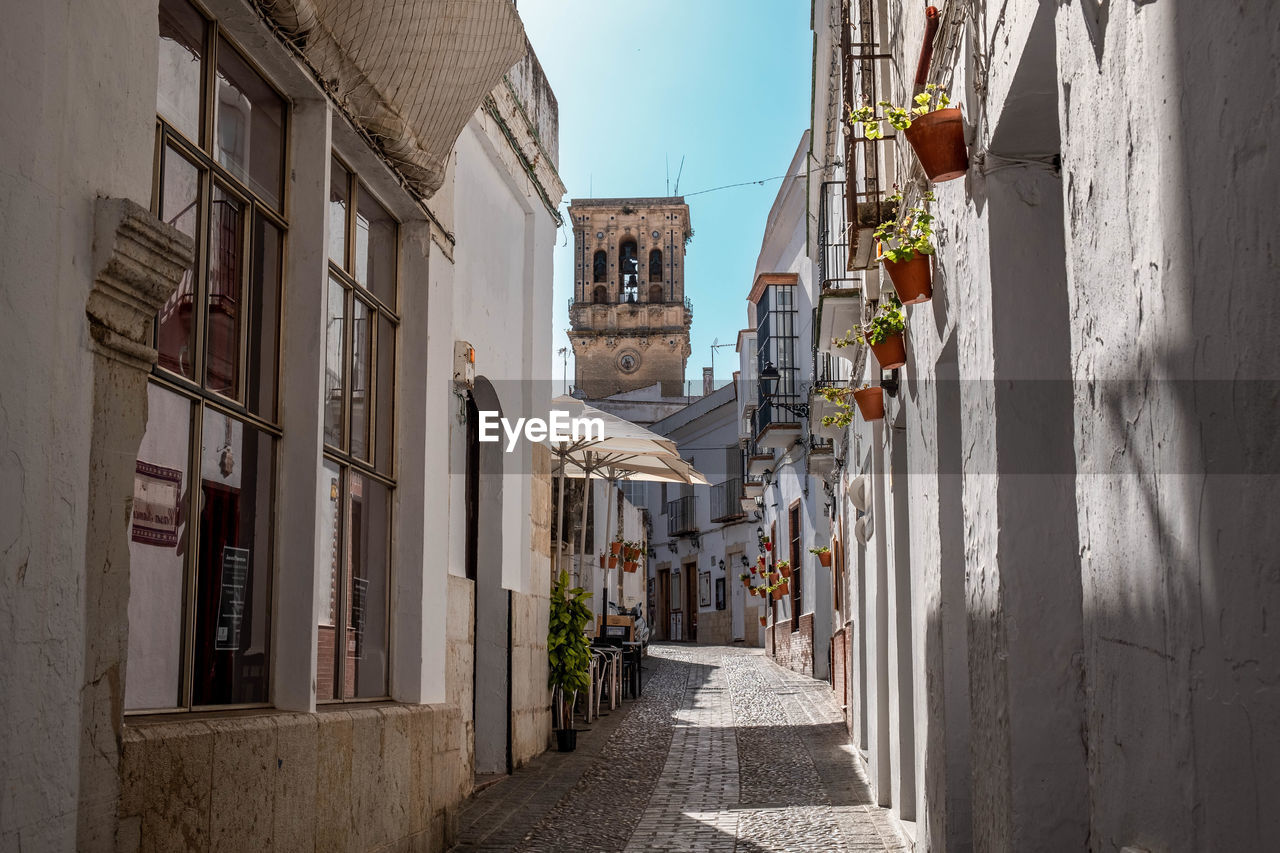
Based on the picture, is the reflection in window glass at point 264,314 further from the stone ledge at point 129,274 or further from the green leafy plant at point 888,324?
the green leafy plant at point 888,324

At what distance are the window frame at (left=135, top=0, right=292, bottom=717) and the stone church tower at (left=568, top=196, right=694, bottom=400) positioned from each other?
50.2 metres

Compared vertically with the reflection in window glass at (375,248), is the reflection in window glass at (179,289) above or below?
below

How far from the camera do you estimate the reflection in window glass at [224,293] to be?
15.3ft

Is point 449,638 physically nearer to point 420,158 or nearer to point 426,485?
point 426,485

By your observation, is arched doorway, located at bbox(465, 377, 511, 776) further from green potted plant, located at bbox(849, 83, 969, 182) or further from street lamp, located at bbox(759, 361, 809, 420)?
street lamp, located at bbox(759, 361, 809, 420)

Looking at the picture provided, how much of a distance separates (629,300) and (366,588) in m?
50.1

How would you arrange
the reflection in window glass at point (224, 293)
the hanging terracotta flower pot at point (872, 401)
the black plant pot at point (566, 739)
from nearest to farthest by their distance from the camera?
the reflection in window glass at point (224, 293)
the hanging terracotta flower pot at point (872, 401)
the black plant pot at point (566, 739)

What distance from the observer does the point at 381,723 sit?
6031 millimetres

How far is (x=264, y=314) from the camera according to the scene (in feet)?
17.1

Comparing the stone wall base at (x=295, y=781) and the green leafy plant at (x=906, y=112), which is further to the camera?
the green leafy plant at (x=906, y=112)

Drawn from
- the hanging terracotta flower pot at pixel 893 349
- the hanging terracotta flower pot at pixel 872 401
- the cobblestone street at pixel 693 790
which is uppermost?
the hanging terracotta flower pot at pixel 893 349

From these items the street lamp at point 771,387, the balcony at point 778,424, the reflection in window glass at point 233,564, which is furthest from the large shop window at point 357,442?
the balcony at point 778,424

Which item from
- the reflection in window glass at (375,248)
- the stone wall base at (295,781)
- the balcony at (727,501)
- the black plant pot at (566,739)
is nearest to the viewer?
the stone wall base at (295,781)

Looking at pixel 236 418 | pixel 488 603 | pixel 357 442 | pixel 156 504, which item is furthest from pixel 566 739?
pixel 156 504
